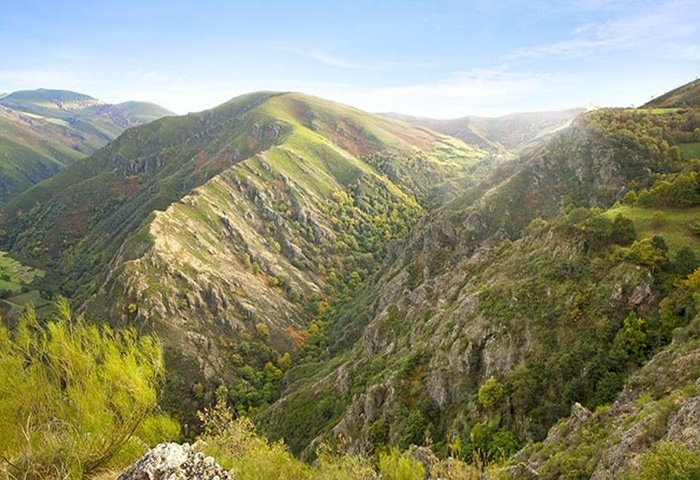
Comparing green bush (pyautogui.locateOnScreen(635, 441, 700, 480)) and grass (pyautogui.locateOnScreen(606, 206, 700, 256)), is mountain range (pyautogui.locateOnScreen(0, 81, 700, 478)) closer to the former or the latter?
grass (pyautogui.locateOnScreen(606, 206, 700, 256))

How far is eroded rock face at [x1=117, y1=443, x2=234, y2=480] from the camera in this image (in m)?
20.1

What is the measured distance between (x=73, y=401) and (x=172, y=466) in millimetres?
10278

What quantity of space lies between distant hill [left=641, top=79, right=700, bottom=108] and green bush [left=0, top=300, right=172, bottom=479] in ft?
482

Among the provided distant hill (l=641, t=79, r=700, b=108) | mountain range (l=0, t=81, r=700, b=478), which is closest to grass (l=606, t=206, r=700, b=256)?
mountain range (l=0, t=81, r=700, b=478)

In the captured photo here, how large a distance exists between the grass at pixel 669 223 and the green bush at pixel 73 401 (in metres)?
51.9

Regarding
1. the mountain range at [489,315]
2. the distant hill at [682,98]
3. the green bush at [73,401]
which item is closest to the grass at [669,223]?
the mountain range at [489,315]

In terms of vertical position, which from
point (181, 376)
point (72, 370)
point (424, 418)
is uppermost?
point (72, 370)

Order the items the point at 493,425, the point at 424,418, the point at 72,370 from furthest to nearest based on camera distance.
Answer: the point at 424,418 → the point at 493,425 → the point at 72,370

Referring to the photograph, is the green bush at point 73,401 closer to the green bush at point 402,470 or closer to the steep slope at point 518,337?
the green bush at point 402,470

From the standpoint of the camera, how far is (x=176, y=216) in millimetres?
166000

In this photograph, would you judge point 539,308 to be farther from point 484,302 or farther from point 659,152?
point 659,152

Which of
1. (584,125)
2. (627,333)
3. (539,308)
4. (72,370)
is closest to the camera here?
(72,370)

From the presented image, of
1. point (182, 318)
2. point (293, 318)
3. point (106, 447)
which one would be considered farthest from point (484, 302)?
point (293, 318)

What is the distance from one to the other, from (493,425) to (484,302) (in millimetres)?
19082
